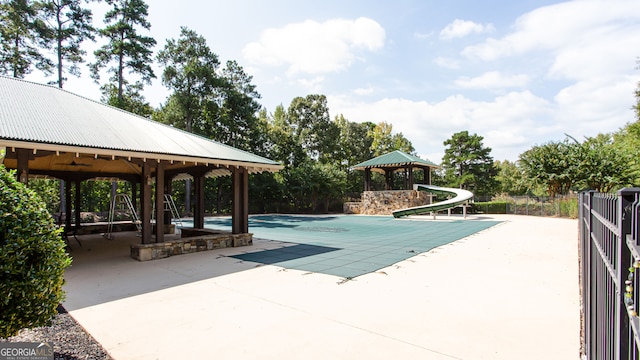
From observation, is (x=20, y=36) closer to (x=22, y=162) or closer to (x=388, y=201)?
(x=22, y=162)

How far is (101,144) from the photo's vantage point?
6641 mm

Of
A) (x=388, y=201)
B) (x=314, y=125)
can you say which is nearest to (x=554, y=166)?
(x=388, y=201)

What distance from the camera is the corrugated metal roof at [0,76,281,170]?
20.4 ft

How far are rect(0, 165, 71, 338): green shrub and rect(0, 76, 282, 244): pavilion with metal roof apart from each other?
13.1ft

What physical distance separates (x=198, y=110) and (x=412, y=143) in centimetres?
2674

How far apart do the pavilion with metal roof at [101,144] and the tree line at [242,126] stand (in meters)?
13.9

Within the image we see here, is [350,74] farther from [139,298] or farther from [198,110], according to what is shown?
[139,298]

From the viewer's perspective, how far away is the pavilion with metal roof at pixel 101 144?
606 centimetres

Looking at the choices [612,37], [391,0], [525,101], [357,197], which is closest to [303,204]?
[357,197]

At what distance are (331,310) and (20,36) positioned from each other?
2603cm

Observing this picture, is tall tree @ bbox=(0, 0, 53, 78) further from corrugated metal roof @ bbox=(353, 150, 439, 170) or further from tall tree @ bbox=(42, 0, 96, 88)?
corrugated metal roof @ bbox=(353, 150, 439, 170)

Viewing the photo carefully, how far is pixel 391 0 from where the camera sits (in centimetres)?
1052

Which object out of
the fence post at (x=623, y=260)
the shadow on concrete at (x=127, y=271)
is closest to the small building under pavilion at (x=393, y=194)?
the shadow on concrete at (x=127, y=271)

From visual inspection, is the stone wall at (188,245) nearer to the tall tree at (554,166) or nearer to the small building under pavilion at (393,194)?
the small building under pavilion at (393,194)
